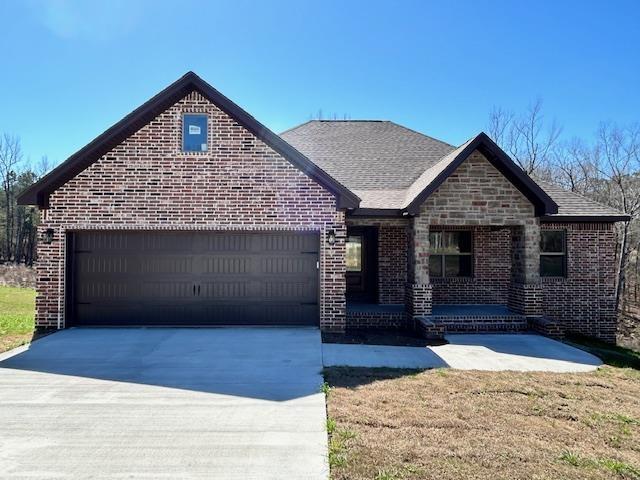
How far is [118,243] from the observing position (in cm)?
1015

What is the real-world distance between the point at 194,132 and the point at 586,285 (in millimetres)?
11966

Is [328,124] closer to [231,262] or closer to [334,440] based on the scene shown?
[231,262]

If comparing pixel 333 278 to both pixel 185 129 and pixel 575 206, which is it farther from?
pixel 575 206

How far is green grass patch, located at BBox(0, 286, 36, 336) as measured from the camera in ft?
34.1

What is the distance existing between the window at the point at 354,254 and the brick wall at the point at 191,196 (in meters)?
3.56

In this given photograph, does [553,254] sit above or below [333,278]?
above

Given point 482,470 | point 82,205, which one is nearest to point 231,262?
point 82,205

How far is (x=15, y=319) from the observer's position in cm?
1207

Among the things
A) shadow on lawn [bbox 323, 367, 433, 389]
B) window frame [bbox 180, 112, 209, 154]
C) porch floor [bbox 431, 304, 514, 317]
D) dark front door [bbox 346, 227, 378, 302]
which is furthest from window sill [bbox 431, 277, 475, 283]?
window frame [bbox 180, 112, 209, 154]

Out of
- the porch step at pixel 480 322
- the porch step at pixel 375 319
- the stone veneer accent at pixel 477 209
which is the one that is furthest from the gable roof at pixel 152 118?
the porch step at pixel 480 322

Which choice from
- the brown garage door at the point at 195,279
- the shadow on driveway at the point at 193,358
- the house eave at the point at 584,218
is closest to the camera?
the shadow on driveway at the point at 193,358

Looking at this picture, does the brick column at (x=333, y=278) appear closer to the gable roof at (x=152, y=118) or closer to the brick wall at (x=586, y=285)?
the gable roof at (x=152, y=118)

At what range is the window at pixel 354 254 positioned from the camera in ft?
44.2

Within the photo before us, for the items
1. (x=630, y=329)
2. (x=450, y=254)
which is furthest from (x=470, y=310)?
(x=630, y=329)
